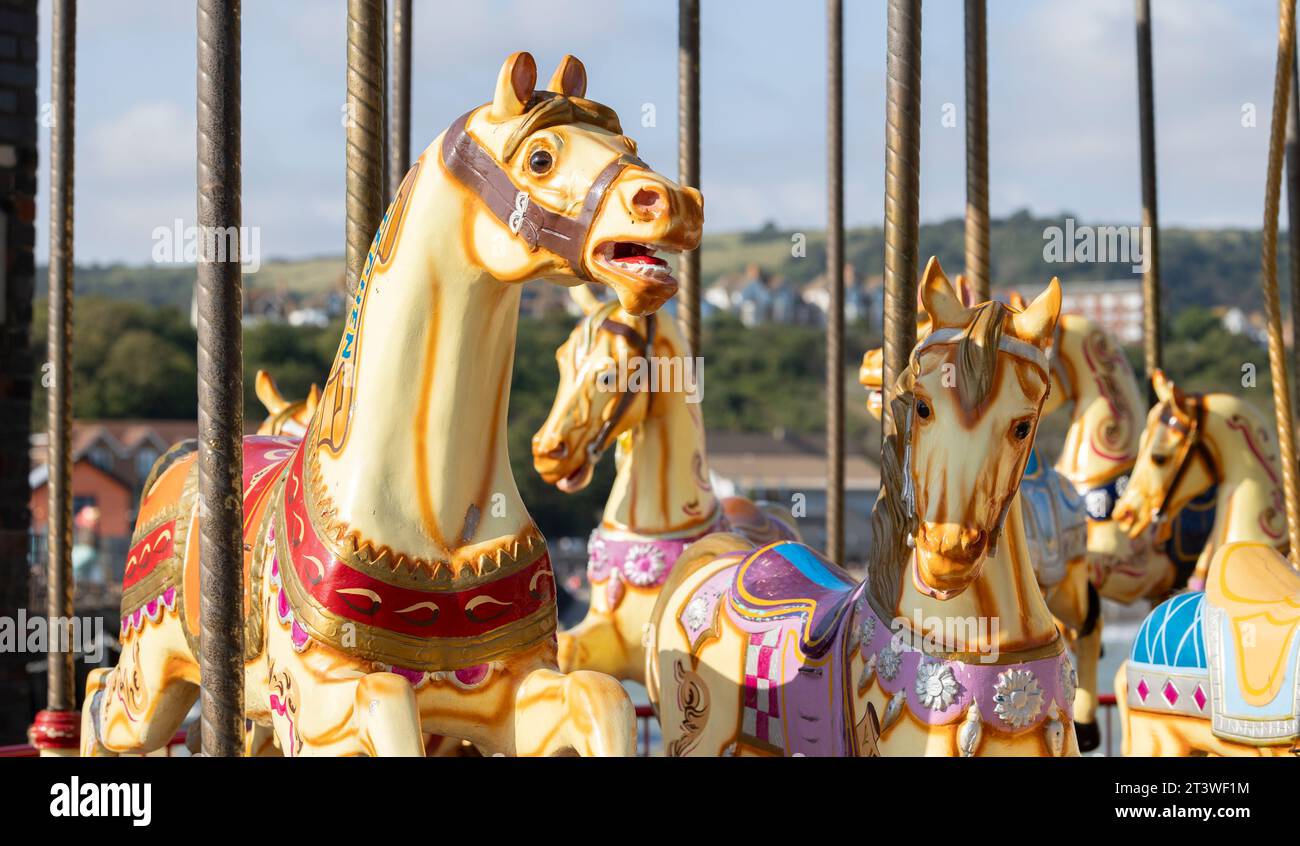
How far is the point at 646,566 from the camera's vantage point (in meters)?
6.80

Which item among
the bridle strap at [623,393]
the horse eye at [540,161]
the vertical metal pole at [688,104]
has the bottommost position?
the bridle strap at [623,393]

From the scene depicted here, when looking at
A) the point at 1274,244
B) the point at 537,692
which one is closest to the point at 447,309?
the point at 537,692

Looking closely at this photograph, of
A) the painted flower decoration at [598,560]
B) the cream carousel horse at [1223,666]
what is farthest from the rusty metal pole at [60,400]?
the cream carousel horse at [1223,666]

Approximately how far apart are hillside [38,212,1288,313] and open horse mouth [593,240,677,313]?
77.3m

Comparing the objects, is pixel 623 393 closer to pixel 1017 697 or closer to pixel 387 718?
pixel 1017 697

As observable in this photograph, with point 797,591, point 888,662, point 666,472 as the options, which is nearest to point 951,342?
point 888,662

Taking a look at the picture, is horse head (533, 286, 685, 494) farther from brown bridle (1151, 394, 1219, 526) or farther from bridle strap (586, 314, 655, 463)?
brown bridle (1151, 394, 1219, 526)

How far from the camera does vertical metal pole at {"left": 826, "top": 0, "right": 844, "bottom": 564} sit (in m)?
7.27

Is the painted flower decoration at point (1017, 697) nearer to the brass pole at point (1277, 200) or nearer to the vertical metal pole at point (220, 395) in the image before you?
the brass pole at point (1277, 200)

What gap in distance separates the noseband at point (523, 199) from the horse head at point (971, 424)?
3.60 ft

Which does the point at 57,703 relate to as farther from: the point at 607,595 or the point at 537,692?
the point at 537,692

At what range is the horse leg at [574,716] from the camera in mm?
3297

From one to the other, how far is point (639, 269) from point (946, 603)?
1.45m

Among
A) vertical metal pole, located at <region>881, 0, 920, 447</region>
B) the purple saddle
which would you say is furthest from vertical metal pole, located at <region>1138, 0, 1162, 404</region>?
vertical metal pole, located at <region>881, 0, 920, 447</region>
